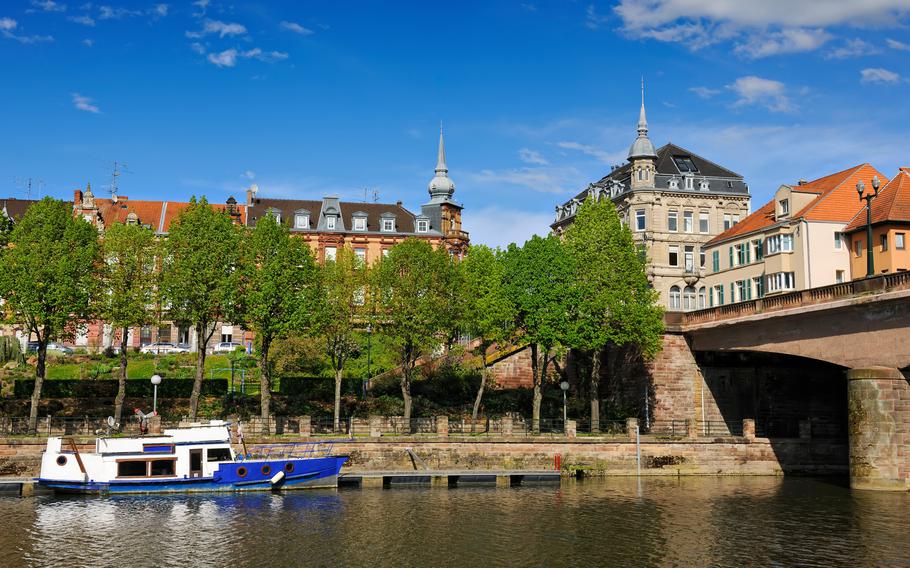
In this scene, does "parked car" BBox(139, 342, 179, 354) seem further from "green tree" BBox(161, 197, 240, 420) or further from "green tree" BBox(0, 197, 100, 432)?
"green tree" BBox(161, 197, 240, 420)

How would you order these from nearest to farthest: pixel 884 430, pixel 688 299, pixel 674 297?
pixel 884 430 → pixel 688 299 → pixel 674 297

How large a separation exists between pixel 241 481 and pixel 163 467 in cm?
423

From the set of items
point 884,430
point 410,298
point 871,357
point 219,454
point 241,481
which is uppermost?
point 410,298

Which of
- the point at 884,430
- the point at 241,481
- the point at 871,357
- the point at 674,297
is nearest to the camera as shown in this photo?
the point at 884,430

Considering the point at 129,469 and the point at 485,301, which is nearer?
the point at 129,469

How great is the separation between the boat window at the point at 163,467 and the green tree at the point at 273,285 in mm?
8825

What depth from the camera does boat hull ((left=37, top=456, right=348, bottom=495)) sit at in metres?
49.6

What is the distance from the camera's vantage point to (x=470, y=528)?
39.2m

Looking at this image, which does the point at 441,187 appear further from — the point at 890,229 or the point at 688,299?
the point at 890,229

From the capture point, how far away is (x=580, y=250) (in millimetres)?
67688

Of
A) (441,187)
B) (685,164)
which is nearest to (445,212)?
(441,187)

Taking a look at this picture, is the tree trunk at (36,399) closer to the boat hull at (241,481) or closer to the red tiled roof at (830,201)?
the boat hull at (241,481)

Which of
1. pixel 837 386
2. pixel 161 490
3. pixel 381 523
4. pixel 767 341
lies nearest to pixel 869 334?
pixel 767 341

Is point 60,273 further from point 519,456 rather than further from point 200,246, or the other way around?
point 519,456
